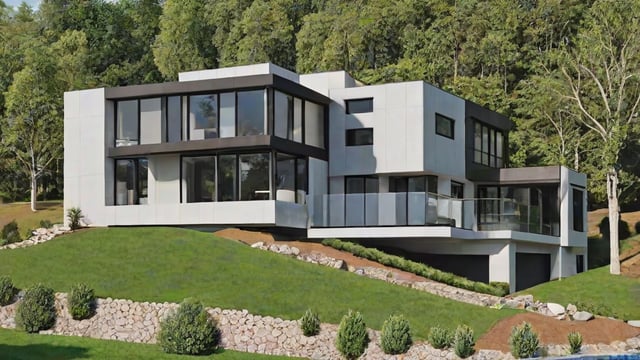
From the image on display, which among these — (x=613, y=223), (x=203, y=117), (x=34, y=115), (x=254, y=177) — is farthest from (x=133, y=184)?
(x=34, y=115)

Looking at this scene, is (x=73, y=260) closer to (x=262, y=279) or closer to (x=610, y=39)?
(x=262, y=279)

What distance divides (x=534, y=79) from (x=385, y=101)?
74.1 feet

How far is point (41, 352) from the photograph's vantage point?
19625mm

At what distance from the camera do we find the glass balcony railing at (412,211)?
105 ft

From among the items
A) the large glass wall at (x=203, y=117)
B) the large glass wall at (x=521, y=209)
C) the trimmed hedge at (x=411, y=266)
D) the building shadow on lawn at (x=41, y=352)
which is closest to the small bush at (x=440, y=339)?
the building shadow on lawn at (x=41, y=352)

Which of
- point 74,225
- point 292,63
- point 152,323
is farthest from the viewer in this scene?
point 292,63

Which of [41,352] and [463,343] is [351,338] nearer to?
[463,343]

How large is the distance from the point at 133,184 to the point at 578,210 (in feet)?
65.7

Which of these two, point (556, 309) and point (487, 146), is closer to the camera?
point (556, 309)

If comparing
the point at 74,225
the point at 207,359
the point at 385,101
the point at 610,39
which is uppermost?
the point at 610,39

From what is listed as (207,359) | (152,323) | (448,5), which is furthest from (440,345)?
(448,5)

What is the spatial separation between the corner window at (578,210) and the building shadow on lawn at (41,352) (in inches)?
1030

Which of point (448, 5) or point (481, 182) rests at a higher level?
point (448, 5)

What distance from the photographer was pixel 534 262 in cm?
3769
